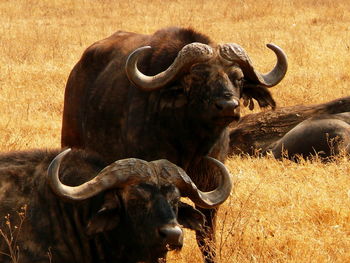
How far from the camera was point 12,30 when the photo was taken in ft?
63.1

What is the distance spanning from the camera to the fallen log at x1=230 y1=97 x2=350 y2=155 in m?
11.6

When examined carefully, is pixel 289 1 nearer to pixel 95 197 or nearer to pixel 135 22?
pixel 135 22

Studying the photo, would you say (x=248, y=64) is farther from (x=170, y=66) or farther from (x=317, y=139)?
(x=317, y=139)

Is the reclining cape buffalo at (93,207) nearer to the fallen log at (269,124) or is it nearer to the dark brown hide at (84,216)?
the dark brown hide at (84,216)

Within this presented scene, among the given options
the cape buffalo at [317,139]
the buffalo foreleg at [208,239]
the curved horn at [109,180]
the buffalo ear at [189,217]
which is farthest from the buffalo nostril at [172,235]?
the cape buffalo at [317,139]

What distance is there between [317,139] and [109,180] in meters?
5.63

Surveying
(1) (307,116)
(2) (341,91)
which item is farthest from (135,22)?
(1) (307,116)

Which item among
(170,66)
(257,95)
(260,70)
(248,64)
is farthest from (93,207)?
(260,70)

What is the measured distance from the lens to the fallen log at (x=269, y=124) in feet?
38.0

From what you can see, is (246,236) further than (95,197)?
Yes

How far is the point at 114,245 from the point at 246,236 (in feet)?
6.65

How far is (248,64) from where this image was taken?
7.61 metres

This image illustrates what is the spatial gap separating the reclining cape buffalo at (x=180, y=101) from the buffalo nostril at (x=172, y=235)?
5.13ft

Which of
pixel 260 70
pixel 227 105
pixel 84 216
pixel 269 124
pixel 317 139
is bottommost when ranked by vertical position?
pixel 260 70
